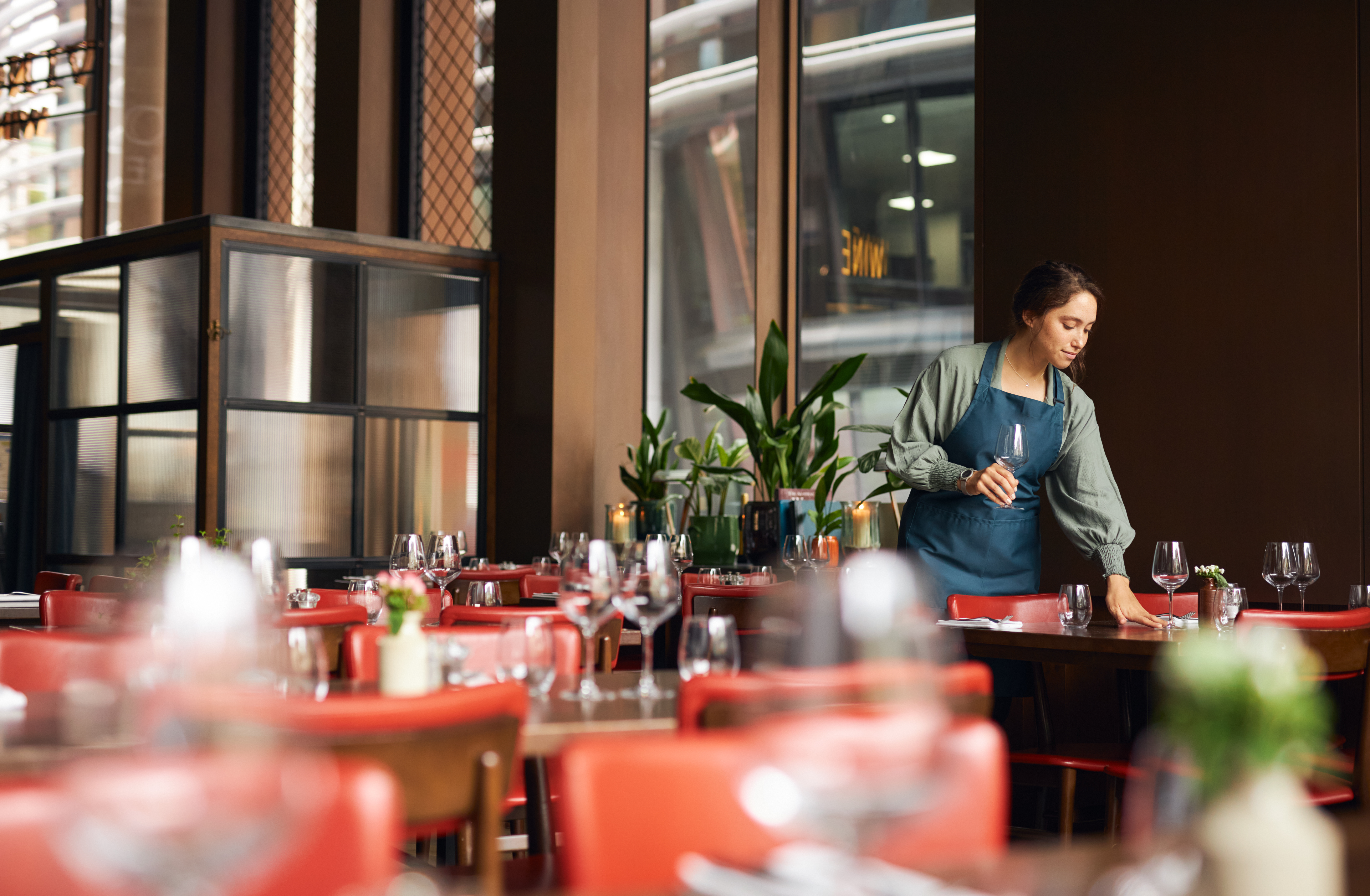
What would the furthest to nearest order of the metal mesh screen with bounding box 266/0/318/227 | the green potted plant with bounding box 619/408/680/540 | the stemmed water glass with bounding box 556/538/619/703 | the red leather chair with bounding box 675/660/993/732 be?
1. the metal mesh screen with bounding box 266/0/318/227
2. the green potted plant with bounding box 619/408/680/540
3. the stemmed water glass with bounding box 556/538/619/703
4. the red leather chair with bounding box 675/660/993/732

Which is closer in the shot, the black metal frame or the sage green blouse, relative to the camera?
the sage green blouse

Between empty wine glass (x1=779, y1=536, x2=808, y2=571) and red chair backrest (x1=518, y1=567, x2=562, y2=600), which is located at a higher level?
empty wine glass (x1=779, y1=536, x2=808, y2=571)

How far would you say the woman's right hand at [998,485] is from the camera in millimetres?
3006

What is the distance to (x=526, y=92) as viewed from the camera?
692 cm

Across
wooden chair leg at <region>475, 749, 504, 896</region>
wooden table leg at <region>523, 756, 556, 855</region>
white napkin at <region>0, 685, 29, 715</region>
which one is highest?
white napkin at <region>0, 685, 29, 715</region>

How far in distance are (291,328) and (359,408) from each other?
20.2 inches

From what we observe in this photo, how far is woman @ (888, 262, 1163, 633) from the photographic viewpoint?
11.0ft

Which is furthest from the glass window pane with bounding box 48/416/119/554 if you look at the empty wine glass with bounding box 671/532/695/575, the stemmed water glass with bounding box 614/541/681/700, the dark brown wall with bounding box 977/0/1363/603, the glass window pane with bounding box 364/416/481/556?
the stemmed water glass with bounding box 614/541/681/700

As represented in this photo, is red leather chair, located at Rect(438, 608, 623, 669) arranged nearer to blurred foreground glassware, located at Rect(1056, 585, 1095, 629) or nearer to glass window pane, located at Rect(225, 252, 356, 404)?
blurred foreground glassware, located at Rect(1056, 585, 1095, 629)

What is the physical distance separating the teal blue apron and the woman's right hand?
1.01 feet

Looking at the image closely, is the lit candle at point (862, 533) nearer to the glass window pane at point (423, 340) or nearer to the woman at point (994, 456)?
the woman at point (994, 456)

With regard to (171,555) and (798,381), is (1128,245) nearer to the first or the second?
(798,381)

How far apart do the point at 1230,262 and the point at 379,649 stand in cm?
345

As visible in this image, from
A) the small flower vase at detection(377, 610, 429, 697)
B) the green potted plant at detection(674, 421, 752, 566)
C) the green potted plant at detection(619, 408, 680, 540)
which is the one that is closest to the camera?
the small flower vase at detection(377, 610, 429, 697)
